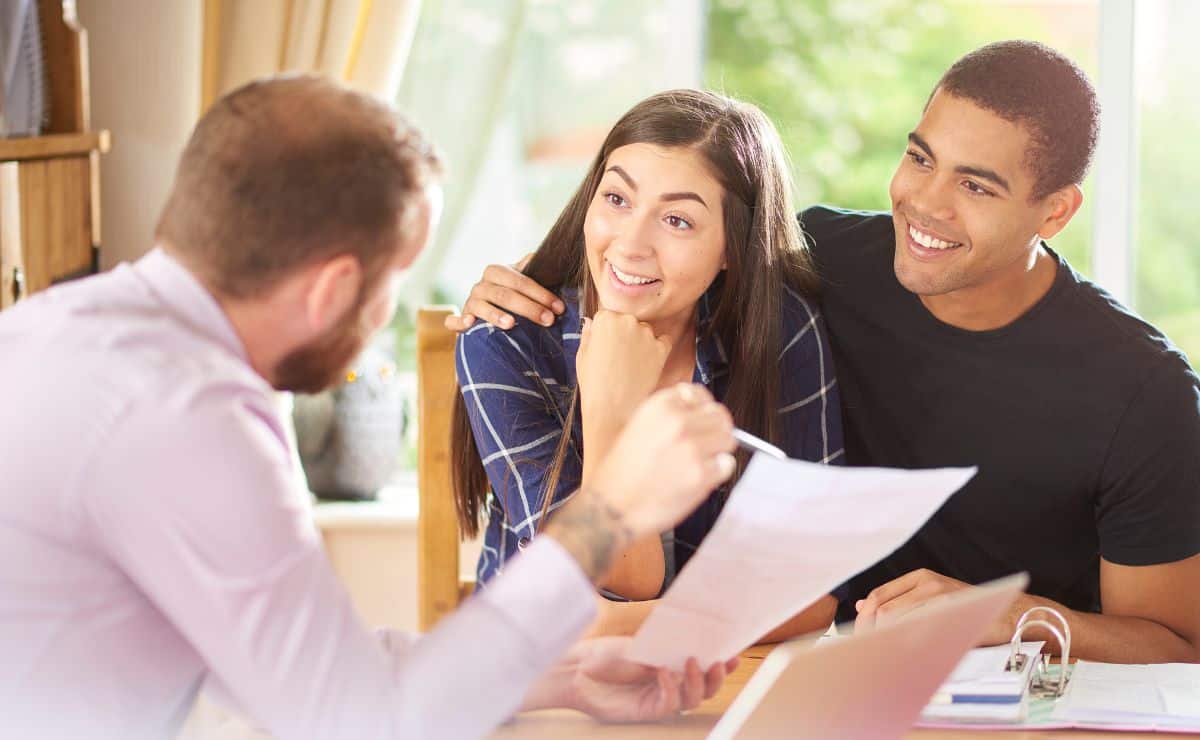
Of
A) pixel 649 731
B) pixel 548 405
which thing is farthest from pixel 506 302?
pixel 649 731

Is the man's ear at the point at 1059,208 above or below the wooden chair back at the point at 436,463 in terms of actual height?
above

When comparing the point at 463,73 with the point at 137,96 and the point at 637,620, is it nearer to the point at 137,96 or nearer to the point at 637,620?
the point at 137,96

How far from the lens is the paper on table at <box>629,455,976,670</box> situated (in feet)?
3.16

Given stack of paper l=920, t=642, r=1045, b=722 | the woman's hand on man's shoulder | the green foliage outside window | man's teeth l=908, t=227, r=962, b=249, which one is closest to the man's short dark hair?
man's teeth l=908, t=227, r=962, b=249

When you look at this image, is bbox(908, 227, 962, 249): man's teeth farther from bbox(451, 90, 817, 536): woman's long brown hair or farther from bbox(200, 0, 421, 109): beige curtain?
bbox(200, 0, 421, 109): beige curtain

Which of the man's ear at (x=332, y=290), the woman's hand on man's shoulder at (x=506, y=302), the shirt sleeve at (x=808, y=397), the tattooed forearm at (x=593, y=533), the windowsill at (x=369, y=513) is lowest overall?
the windowsill at (x=369, y=513)

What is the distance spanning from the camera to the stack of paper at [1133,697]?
1.23 metres

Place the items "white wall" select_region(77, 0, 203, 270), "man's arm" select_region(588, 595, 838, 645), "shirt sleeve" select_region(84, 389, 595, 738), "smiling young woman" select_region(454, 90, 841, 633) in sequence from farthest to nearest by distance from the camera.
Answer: "white wall" select_region(77, 0, 203, 270) < "smiling young woman" select_region(454, 90, 841, 633) < "man's arm" select_region(588, 595, 838, 645) < "shirt sleeve" select_region(84, 389, 595, 738)

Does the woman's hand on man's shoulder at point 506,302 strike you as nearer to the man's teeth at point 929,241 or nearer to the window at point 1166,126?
the man's teeth at point 929,241

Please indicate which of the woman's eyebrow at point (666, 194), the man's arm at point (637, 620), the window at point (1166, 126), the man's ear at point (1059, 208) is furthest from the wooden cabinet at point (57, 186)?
the window at point (1166, 126)

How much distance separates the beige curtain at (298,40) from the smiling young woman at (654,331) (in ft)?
3.59

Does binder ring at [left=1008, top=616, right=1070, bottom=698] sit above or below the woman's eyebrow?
below

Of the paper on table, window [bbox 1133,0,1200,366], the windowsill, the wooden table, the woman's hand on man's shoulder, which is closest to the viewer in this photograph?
the paper on table

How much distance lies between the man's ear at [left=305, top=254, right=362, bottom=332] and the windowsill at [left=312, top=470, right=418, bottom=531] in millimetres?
1949
